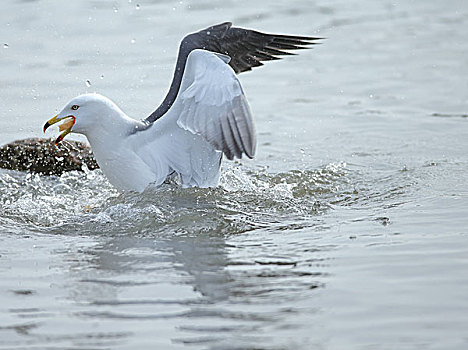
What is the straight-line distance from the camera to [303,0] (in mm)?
14094

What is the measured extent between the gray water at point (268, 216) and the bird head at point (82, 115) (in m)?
0.59

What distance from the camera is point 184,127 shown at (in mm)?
5465

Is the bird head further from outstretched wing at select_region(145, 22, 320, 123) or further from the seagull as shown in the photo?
outstretched wing at select_region(145, 22, 320, 123)

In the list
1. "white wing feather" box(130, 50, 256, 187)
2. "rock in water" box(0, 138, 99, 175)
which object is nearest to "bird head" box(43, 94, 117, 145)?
"white wing feather" box(130, 50, 256, 187)

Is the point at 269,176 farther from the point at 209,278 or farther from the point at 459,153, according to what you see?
the point at 209,278

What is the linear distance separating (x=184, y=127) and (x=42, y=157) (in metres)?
2.48

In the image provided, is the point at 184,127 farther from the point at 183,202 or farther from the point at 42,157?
the point at 42,157

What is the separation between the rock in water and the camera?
7.39m

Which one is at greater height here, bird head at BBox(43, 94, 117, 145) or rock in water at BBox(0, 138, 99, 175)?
bird head at BBox(43, 94, 117, 145)

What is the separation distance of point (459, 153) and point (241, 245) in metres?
3.05

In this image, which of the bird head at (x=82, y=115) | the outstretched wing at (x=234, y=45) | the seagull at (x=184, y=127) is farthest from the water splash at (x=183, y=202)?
the outstretched wing at (x=234, y=45)

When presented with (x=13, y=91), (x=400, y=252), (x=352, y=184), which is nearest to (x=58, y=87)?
(x=13, y=91)

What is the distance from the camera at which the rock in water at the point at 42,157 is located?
7395mm

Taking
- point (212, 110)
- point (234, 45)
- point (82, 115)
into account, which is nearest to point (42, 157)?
point (82, 115)
